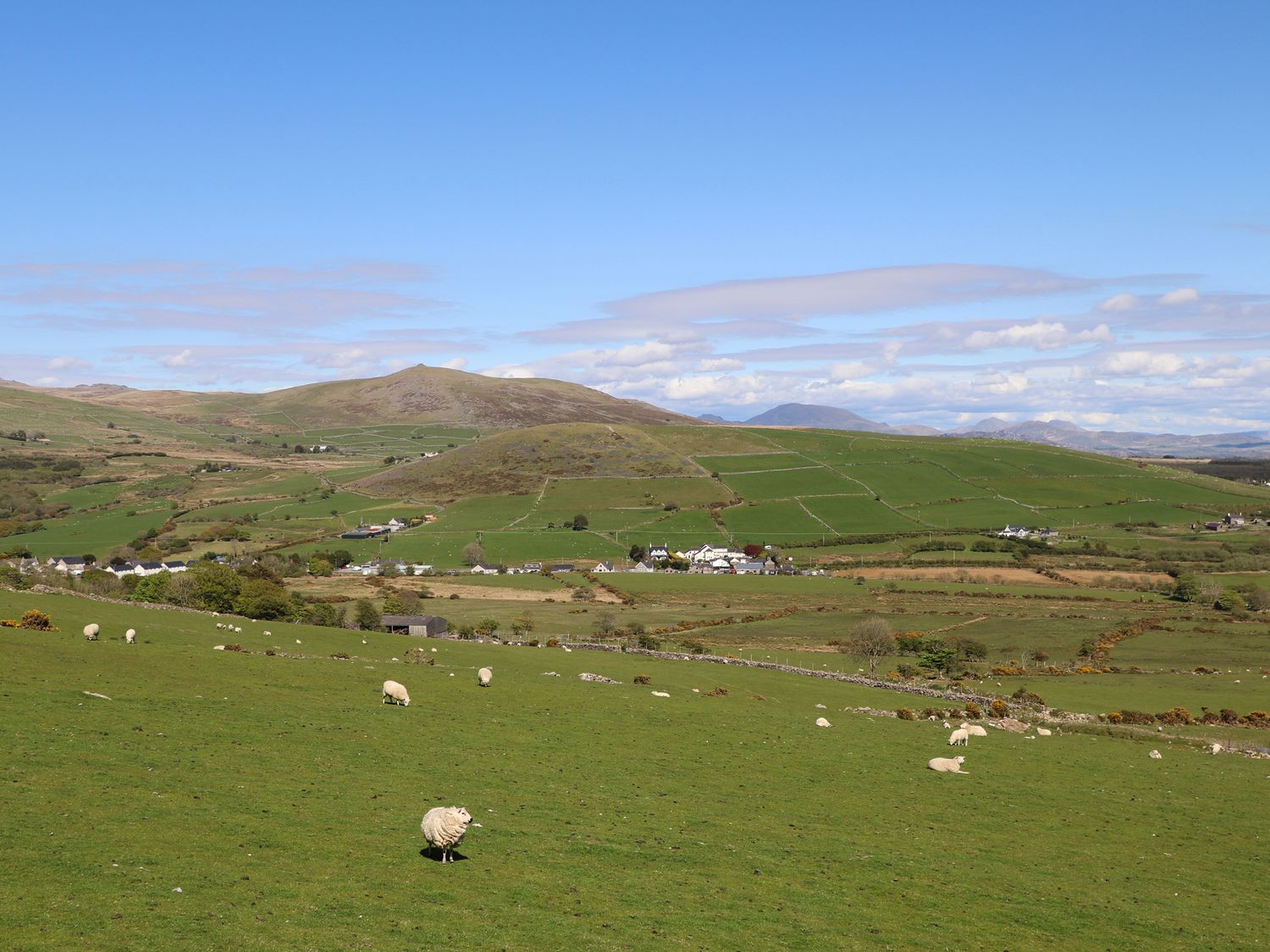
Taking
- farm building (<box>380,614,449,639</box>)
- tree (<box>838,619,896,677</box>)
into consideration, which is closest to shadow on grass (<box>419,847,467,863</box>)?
farm building (<box>380,614,449,639</box>)

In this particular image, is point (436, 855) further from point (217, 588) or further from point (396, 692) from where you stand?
point (217, 588)

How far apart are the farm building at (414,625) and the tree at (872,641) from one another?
1436 inches

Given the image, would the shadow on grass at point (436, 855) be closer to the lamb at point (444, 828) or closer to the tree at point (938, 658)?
the lamb at point (444, 828)

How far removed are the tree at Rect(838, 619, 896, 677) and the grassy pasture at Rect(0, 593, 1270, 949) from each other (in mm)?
37536

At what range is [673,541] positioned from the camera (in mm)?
155500

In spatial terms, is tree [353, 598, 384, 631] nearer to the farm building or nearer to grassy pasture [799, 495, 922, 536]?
the farm building

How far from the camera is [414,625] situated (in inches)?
3000

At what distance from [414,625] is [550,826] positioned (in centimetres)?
5743

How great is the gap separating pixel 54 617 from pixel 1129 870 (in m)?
47.3

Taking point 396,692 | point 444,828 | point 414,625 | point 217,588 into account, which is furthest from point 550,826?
point 414,625

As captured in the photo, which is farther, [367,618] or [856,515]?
[856,515]

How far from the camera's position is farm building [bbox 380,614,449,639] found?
2990 inches

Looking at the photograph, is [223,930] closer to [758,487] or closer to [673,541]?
[673,541]

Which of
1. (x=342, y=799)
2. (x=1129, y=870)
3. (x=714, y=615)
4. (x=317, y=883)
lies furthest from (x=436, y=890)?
(x=714, y=615)
